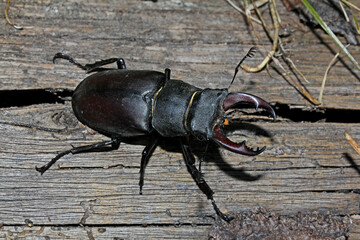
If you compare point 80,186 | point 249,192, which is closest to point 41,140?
point 80,186

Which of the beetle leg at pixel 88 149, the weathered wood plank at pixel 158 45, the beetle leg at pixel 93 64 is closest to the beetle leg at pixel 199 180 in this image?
the beetle leg at pixel 88 149

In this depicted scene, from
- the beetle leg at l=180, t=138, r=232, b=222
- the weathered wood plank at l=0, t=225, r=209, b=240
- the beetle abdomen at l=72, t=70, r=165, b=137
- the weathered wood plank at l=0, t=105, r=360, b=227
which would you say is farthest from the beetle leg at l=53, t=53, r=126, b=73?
the weathered wood plank at l=0, t=225, r=209, b=240

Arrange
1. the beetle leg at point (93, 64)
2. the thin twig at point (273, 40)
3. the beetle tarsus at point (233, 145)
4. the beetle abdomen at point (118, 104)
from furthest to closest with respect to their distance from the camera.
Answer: the thin twig at point (273, 40) → the beetle leg at point (93, 64) → the beetle abdomen at point (118, 104) → the beetle tarsus at point (233, 145)

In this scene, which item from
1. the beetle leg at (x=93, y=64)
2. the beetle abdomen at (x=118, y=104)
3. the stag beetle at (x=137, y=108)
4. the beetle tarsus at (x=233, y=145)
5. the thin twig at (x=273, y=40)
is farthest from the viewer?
the thin twig at (x=273, y=40)

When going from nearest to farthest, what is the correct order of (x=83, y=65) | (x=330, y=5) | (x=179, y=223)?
1. (x=179, y=223)
2. (x=83, y=65)
3. (x=330, y=5)

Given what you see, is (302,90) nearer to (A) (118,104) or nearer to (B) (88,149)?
(A) (118,104)

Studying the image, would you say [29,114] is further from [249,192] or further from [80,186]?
[249,192]

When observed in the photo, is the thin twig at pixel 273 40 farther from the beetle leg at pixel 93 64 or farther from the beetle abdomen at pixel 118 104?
the beetle leg at pixel 93 64
